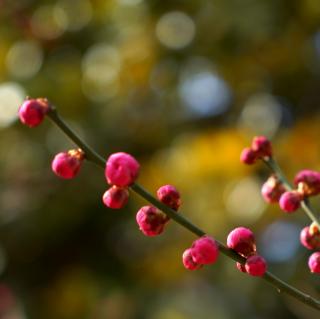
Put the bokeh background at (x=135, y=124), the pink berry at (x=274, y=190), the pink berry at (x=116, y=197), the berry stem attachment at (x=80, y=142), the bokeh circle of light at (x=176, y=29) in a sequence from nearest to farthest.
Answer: the berry stem attachment at (x=80, y=142)
the pink berry at (x=116, y=197)
the pink berry at (x=274, y=190)
the bokeh background at (x=135, y=124)
the bokeh circle of light at (x=176, y=29)

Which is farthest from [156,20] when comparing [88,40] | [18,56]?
[18,56]

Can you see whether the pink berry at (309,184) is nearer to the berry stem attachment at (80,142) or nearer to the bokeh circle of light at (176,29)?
the berry stem attachment at (80,142)

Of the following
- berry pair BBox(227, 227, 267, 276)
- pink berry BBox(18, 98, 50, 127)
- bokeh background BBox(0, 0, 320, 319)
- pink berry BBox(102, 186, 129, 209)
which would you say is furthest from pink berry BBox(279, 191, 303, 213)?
bokeh background BBox(0, 0, 320, 319)

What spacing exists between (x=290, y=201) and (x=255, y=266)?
8.1 inches

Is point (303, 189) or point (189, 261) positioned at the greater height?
point (189, 261)

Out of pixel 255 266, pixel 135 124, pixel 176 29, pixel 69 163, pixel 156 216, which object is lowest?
pixel 135 124

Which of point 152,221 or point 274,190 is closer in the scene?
point 152,221

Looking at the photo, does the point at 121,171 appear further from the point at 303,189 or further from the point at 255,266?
the point at 303,189

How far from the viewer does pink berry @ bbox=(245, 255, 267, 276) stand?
101 cm

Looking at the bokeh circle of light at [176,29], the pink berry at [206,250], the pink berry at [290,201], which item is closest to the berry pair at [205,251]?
the pink berry at [206,250]

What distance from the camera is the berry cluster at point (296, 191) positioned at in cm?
119

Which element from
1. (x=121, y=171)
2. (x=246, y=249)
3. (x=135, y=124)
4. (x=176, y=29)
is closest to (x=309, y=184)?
(x=246, y=249)

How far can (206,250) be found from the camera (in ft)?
3.34

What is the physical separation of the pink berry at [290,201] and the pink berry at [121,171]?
276 mm
